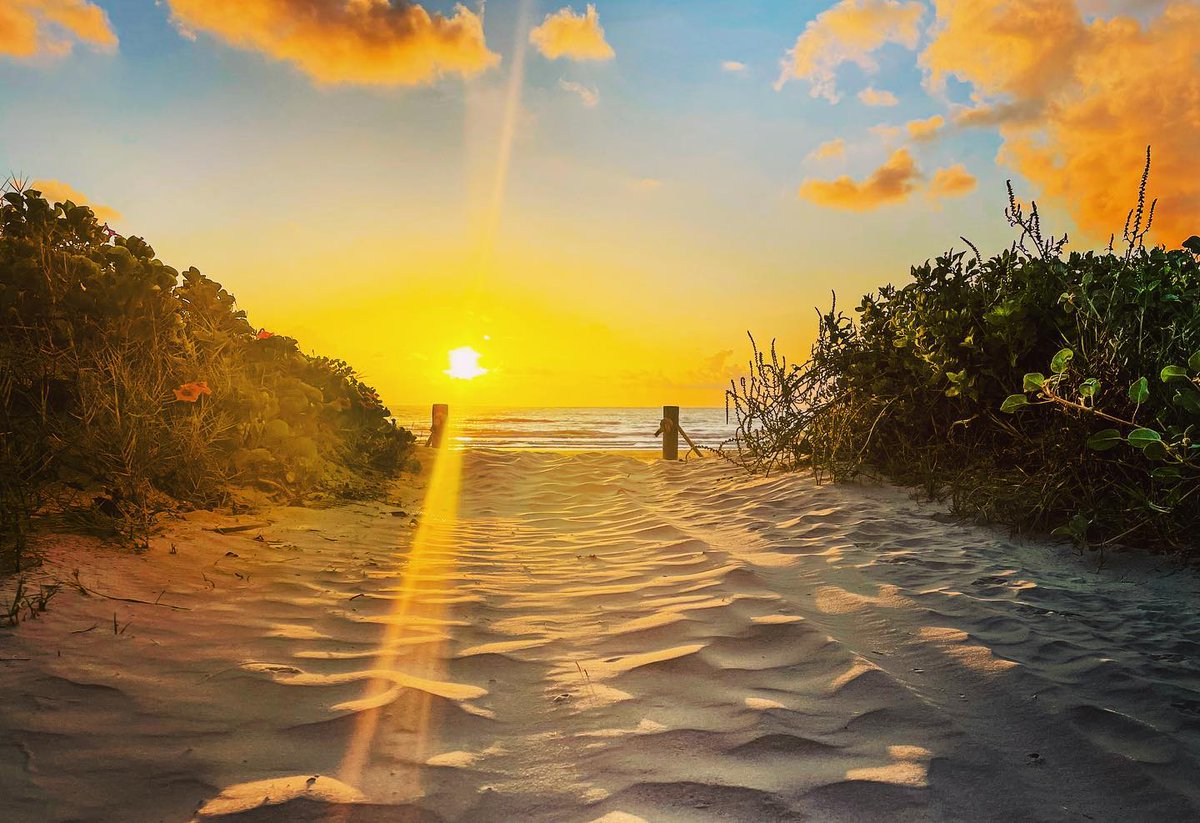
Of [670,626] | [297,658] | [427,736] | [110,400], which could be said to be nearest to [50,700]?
[297,658]

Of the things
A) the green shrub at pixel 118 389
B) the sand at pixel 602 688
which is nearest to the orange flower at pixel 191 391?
the green shrub at pixel 118 389

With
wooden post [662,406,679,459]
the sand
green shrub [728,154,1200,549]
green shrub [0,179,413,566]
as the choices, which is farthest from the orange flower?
wooden post [662,406,679,459]

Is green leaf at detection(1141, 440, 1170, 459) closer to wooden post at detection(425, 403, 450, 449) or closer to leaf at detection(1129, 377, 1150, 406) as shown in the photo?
leaf at detection(1129, 377, 1150, 406)

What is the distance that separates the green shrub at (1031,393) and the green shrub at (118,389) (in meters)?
4.86

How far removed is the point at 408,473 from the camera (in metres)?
8.65

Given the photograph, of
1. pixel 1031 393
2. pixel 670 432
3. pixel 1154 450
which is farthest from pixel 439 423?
pixel 1154 450

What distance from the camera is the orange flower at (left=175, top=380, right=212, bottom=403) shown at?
178 inches

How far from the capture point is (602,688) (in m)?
2.41

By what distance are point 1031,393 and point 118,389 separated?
20.5ft

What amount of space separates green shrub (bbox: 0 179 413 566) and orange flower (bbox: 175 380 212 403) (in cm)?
1

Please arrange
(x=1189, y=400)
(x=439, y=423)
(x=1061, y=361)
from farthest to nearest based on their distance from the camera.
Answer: (x=439, y=423) < (x=1061, y=361) < (x=1189, y=400)

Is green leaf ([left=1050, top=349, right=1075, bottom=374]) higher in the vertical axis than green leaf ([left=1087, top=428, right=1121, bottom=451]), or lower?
higher

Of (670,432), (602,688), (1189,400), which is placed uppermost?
(1189,400)

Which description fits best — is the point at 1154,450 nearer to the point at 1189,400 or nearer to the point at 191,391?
the point at 1189,400
